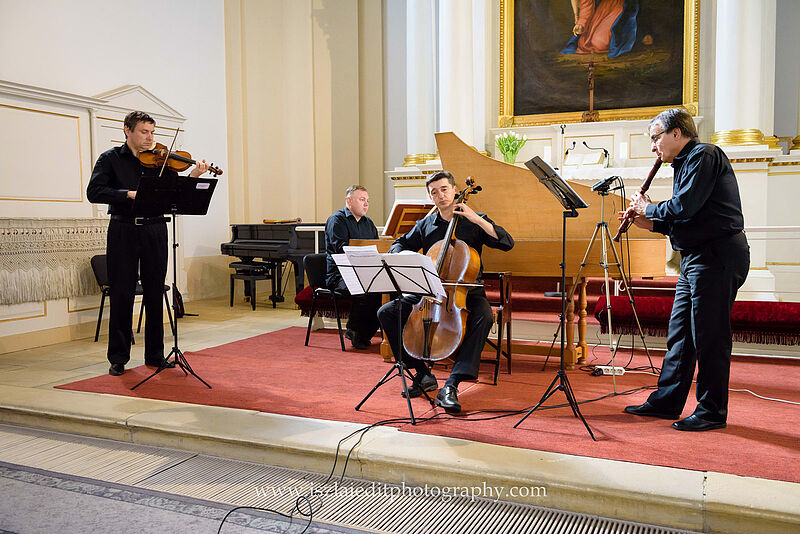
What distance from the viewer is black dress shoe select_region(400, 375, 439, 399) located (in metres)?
3.63

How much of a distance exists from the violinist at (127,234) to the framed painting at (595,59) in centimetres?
496

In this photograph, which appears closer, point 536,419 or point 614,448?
point 614,448

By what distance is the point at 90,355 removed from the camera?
16.5ft

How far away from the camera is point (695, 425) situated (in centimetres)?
300

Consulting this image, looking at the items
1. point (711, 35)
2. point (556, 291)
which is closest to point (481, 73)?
point (711, 35)

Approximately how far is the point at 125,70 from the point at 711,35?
6425mm

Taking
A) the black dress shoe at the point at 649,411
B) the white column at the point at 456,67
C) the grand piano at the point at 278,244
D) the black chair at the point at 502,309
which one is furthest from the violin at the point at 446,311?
the white column at the point at 456,67

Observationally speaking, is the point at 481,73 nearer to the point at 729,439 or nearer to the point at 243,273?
the point at 243,273

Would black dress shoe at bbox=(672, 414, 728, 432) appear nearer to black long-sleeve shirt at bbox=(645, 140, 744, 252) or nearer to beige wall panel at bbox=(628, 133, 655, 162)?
black long-sleeve shirt at bbox=(645, 140, 744, 252)

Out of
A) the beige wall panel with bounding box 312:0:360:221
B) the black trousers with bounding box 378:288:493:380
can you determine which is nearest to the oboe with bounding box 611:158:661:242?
the black trousers with bounding box 378:288:493:380

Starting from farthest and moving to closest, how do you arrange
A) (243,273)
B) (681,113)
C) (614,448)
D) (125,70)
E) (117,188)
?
(243,273)
(125,70)
(117,188)
(681,113)
(614,448)

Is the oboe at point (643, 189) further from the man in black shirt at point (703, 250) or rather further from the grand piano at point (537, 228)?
the grand piano at point (537, 228)

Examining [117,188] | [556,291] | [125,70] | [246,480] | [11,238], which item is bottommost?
[246,480]

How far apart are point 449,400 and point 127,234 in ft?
7.84
